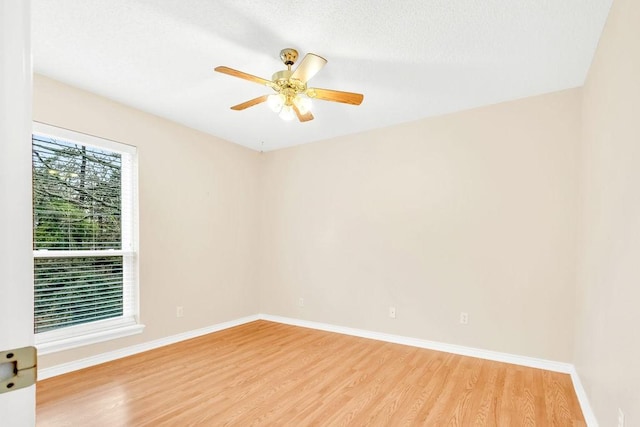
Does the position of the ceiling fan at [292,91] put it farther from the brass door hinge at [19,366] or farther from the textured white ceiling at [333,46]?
the brass door hinge at [19,366]

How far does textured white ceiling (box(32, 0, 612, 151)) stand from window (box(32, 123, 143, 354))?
0.65m

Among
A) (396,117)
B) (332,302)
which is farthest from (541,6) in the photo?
(332,302)

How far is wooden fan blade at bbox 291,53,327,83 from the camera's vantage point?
2.07 metres

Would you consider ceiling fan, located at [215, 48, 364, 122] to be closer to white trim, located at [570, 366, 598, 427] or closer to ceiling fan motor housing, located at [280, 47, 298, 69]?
ceiling fan motor housing, located at [280, 47, 298, 69]

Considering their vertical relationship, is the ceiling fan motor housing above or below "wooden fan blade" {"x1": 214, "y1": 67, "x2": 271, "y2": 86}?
above

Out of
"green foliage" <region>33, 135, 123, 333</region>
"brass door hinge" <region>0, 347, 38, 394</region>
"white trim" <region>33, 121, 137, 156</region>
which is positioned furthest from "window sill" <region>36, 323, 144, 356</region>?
"brass door hinge" <region>0, 347, 38, 394</region>

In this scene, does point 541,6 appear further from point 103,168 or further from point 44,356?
point 44,356

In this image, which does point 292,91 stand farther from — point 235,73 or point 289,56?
point 235,73

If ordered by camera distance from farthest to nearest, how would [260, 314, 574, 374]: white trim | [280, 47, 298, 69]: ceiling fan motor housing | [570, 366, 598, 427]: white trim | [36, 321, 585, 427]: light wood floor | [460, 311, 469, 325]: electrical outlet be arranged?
1. [460, 311, 469, 325]: electrical outlet
2. [260, 314, 574, 374]: white trim
3. [280, 47, 298, 69]: ceiling fan motor housing
4. [36, 321, 585, 427]: light wood floor
5. [570, 366, 598, 427]: white trim

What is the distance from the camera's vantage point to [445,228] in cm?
363

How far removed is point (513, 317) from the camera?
10.6 ft

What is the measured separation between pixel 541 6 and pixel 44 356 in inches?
177

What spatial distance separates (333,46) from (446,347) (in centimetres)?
317

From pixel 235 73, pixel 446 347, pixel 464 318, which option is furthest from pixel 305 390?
pixel 235 73
